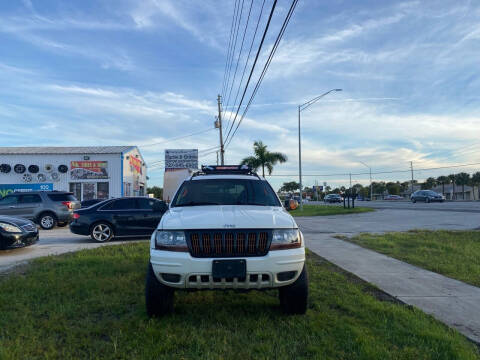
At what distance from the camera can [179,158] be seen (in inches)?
1961

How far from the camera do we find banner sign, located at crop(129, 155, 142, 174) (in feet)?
112

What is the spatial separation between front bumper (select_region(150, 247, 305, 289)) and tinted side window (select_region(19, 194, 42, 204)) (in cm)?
1332

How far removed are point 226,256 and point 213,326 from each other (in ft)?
2.65

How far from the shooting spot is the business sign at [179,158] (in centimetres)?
4953

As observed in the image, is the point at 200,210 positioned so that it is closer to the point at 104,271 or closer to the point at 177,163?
the point at 104,271

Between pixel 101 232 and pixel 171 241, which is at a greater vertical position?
pixel 171 241

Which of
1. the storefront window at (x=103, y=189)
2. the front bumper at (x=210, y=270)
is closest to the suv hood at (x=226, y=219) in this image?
the front bumper at (x=210, y=270)

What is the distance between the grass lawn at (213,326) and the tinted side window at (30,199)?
33.6ft

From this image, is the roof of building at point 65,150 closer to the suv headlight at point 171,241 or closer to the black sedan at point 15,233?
the black sedan at point 15,233

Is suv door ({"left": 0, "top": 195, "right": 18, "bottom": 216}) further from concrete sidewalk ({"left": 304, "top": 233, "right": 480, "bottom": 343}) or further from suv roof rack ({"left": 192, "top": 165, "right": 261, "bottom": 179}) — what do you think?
concrete sidewalk ({"left": 304, "top": 233, "right": 480, "bottom": 343})

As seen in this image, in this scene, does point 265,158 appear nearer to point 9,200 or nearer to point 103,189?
point 103,189

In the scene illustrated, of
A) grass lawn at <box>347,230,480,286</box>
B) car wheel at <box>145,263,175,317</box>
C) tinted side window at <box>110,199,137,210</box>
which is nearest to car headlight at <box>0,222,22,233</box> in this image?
tinted side window at <box>110,199,137,210</box>

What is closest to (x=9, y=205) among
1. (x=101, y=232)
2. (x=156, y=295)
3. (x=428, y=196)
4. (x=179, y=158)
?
(x=101, y=232)

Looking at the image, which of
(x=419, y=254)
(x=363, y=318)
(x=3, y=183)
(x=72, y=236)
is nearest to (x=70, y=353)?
(x=363, y=318)
